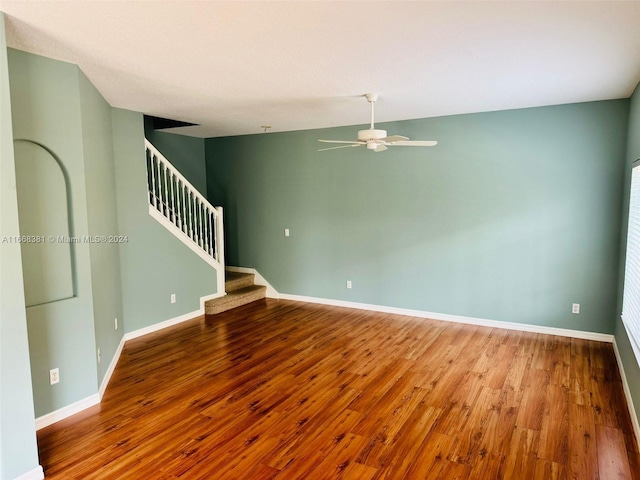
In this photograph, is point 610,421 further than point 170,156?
No

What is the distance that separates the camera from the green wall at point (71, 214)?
9.00 feet

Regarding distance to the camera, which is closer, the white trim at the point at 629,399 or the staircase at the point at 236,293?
the white trim at the point at 629,399

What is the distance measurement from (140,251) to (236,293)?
184 centimetres

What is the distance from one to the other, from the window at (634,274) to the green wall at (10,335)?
399 centimetres

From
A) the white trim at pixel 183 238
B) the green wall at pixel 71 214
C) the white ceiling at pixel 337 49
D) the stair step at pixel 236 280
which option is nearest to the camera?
the white ceiling at pixel 337 49

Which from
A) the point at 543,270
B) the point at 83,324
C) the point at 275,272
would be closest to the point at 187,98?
the point at 83,324

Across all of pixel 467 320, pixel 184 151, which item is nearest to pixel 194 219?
pixel 184 151

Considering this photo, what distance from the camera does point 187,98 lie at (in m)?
4.06

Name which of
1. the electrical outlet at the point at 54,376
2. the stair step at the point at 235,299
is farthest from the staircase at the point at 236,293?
the electrical outlet at the point at 54,376

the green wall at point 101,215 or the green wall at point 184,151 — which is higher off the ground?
the green wall at point 184,151

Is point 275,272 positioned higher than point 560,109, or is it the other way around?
point 560,109

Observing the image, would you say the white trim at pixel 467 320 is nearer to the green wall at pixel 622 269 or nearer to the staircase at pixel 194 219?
the green wall at pixel 622 269

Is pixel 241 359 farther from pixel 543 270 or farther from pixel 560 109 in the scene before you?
pixel 560 109

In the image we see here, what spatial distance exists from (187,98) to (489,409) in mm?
3978
